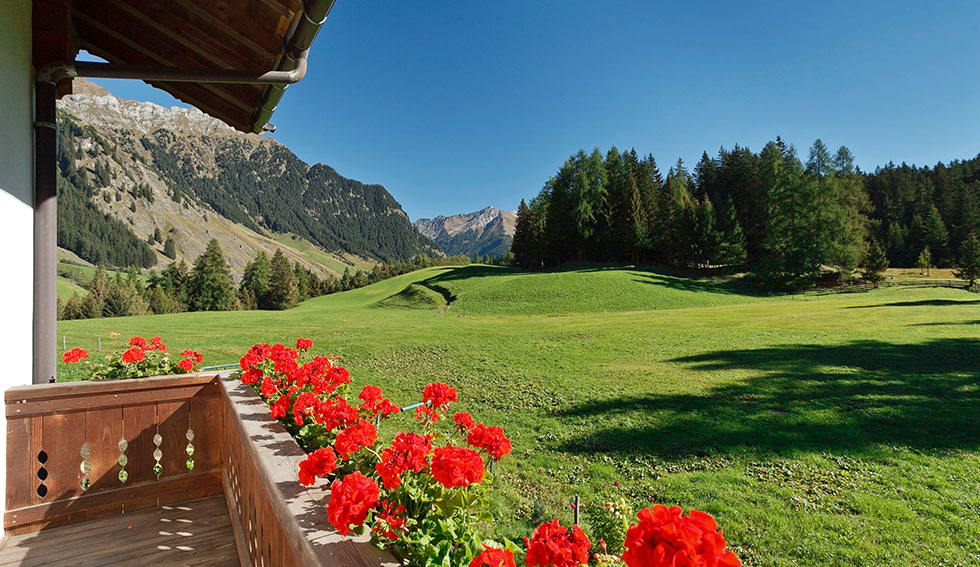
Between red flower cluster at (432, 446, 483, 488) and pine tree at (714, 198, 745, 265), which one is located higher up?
pine tree at (714, 198, 745, 265)

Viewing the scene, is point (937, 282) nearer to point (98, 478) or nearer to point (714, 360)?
point (714, 360)

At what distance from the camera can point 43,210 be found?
3.01m

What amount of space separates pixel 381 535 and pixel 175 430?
288cm

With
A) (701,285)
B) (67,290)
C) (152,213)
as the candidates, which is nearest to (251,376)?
(701,285)

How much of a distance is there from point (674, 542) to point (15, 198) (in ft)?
13.0

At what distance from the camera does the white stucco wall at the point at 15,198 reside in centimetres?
256

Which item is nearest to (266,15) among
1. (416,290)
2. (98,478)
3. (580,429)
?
(98,478)

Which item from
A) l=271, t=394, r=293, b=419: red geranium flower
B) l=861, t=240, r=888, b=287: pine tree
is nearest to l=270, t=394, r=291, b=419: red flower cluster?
l=271, t=394, r=293, b=419: red geranium flower

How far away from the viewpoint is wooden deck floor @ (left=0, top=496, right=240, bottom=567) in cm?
255

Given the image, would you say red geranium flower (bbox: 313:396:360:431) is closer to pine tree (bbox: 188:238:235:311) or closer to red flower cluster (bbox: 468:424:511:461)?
red flower cluster (bbox: 468:424:511:461)

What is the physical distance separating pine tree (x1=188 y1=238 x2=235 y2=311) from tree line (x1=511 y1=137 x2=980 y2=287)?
35.2m

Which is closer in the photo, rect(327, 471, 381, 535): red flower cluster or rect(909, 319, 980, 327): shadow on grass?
rect(327, 471, 381, 535): red flower cluster

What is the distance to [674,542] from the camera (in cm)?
81

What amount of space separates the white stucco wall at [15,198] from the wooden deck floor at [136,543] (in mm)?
425
